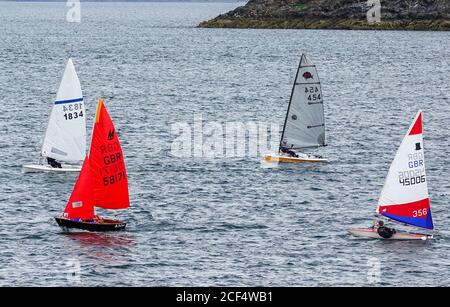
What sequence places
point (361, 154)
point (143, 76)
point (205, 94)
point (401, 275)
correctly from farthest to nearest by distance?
1. point (143, 76)
2. point (205, 94)
3. point (361, 154)
4. point (401, 275)

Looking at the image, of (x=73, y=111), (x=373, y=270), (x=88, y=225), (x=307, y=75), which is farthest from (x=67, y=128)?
(x=373, y=270)

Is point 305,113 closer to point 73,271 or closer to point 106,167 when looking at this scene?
point 106,167

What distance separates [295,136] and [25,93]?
67.3m

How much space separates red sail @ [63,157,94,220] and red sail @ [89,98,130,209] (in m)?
1.09

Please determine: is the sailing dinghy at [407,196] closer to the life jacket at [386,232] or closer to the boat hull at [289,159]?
the life jacket at [386,232]

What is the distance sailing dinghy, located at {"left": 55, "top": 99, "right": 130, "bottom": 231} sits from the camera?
61312 millimetres

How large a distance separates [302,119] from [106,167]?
28.8 meters

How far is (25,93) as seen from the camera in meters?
145

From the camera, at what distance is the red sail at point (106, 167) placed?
62.3m

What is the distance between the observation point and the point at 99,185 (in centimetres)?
6294

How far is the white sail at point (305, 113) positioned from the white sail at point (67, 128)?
17.9 metres

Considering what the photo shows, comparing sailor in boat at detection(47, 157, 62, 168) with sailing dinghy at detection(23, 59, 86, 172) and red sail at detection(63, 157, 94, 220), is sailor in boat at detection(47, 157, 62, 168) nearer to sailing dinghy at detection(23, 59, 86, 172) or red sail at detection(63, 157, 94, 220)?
sailing dinghy at detection(23, 59, 86, 172)
